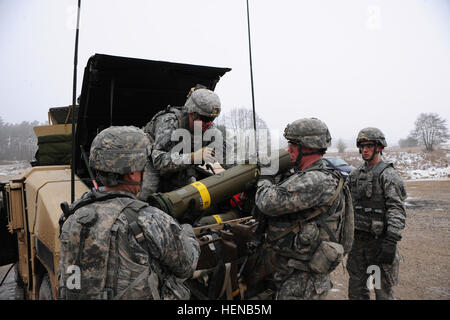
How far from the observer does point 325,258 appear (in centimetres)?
256

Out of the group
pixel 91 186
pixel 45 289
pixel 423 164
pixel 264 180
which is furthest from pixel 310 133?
pixel 423 164

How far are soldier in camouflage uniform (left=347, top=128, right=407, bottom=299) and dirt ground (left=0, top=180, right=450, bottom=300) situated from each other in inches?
11.5

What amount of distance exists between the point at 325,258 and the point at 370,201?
159cm

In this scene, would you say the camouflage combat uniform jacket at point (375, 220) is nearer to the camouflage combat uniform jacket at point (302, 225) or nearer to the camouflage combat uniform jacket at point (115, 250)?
the camouflage combat uniform jacket at point (302, 225)

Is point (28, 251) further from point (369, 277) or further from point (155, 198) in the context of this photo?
point (369, 277)

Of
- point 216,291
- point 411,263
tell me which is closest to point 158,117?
point 216,291

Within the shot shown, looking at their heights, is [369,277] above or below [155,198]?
below

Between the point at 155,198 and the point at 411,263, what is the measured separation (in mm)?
5027

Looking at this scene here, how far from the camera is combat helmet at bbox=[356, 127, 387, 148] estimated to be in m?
3.87

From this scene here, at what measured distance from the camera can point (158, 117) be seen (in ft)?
11.3

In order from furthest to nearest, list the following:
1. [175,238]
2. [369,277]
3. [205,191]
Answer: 1. [369,277]
2. [205,191]
3. [175,238]

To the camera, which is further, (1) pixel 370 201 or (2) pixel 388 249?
(1) pixel 370 201

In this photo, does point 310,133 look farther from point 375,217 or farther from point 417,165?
point 417,165
